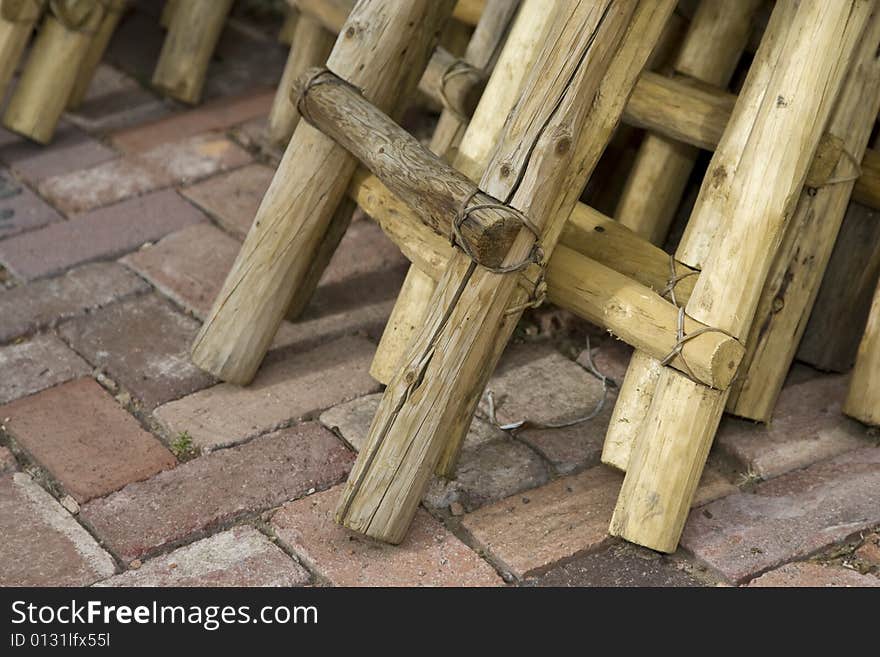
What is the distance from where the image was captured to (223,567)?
2.54m

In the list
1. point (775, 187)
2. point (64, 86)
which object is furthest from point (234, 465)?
point (64, 86)

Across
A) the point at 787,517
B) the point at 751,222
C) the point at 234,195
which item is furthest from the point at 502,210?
the point at 234,195

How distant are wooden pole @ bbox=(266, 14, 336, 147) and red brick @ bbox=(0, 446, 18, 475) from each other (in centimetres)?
128

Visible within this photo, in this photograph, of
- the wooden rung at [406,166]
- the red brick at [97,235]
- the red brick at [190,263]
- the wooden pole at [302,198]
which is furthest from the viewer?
the red brick at [97,235]

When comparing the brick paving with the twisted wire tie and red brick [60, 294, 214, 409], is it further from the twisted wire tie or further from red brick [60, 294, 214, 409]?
the twisted wire tie

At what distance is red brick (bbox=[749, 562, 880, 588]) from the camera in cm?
255

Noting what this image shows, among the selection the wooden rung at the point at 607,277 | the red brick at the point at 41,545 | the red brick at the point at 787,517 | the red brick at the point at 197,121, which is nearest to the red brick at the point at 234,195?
the red brick at the point at 197,121

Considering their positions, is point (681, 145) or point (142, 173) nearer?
point (681, 145)

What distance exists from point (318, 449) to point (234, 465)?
0.17 meters

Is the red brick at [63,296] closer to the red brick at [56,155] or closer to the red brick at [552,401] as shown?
the red brick at [56,155]

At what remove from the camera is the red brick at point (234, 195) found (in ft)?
12.1

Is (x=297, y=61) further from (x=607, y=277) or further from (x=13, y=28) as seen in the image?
(x=607, y=277)

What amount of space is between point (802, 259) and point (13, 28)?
85.9 inches

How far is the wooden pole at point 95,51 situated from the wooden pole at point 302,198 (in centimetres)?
121
